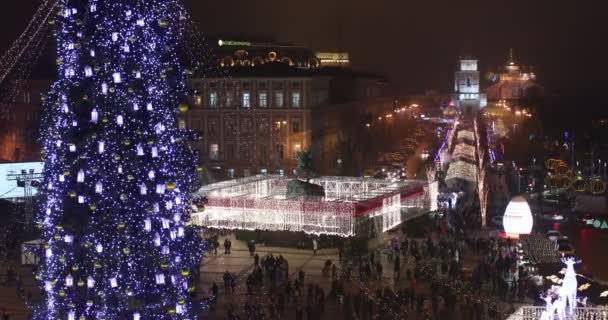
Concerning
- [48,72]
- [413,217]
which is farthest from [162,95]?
[48,72]

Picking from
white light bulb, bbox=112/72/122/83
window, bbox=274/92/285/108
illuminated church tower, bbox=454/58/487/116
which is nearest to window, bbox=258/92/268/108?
window, bbox=274/92/285/108

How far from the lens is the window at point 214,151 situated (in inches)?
2378

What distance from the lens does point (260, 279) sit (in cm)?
2788

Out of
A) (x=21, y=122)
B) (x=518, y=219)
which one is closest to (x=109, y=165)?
(x=518, y=219)

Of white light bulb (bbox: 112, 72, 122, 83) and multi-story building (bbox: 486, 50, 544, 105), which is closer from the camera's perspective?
white light bulb (bbox: 112, 72, 122, 83)

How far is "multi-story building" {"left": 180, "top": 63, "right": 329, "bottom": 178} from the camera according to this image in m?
59.8

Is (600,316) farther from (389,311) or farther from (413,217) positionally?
(413,217)

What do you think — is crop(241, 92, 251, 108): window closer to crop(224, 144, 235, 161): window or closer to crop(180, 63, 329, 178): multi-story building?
crop(180, 63, 329, 178): multi-story building

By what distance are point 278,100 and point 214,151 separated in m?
5.58

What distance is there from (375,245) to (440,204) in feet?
32.3

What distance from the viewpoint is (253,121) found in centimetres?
5994

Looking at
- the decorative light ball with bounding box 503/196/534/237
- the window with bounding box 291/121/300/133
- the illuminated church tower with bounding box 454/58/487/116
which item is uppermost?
the illuminated church tower with bounding box 454/58/487/116

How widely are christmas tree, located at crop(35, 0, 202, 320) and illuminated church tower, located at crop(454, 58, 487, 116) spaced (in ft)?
487

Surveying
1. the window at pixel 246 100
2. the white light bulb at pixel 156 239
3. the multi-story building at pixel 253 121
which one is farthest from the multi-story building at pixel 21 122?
the white light bulb at pixel 156 239
